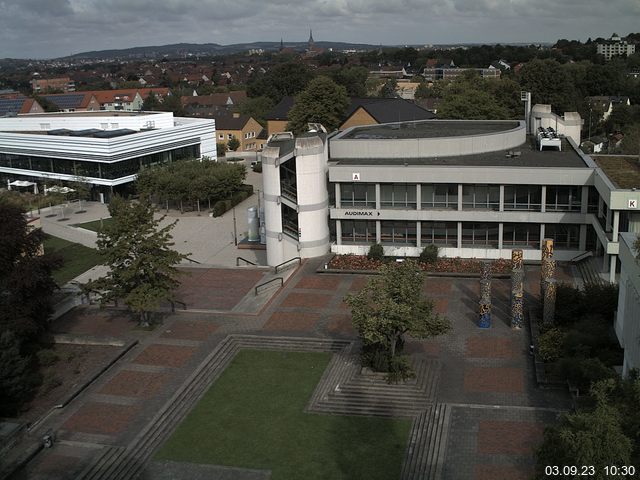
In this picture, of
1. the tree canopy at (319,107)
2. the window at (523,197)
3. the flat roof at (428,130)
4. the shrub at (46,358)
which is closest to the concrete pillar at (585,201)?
the window at (523,197)

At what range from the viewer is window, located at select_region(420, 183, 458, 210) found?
132 ft

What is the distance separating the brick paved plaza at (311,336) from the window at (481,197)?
183 inches

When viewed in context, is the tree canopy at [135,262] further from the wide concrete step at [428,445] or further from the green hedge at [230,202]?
the green hedge at [230,202]

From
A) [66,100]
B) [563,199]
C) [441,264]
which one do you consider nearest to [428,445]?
[441,264]

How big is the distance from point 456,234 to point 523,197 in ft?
14.0

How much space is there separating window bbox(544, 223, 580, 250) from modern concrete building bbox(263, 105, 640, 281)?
0.06 metres

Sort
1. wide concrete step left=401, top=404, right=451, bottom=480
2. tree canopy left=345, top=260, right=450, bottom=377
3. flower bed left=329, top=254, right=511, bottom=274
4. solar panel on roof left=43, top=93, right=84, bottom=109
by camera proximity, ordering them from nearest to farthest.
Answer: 1. wide concrete step left=401, top=404, right=451, bottom=480
2. tree canopy left=345, top=260, right=450, bottom=377
3. flower bed left=329, top=254, right=511, bottom=274
4. solar panel on roof left=43, top=93, right=84, bottom=109

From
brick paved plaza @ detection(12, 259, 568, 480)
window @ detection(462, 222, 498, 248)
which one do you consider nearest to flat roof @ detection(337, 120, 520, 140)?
window @ detection(462, 222, 498, 248)

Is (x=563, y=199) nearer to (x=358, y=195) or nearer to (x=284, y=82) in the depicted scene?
(x=358, y=195)

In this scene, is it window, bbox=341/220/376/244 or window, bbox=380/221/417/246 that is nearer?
window, bbox=380/221/417/246

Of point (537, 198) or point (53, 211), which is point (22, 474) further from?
point (53, 211)

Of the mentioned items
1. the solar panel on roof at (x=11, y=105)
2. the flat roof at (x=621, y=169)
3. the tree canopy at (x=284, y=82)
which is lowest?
the flat roof at (x=621, y=169)

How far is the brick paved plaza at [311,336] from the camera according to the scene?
72.3 ft

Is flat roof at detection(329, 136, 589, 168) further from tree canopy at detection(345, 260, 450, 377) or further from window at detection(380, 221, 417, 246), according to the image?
tree canopy at detection(345, 260, 450, 377)
